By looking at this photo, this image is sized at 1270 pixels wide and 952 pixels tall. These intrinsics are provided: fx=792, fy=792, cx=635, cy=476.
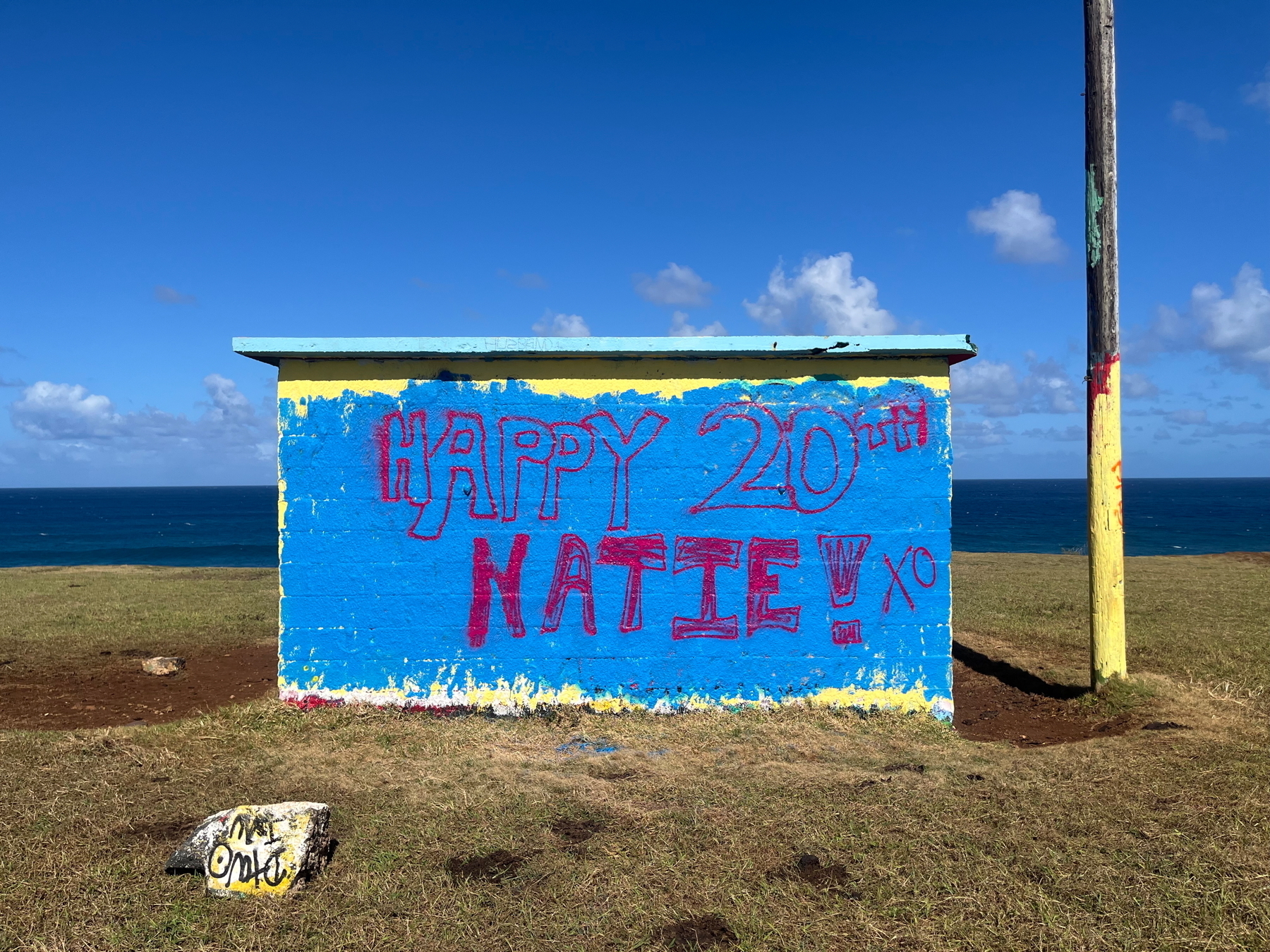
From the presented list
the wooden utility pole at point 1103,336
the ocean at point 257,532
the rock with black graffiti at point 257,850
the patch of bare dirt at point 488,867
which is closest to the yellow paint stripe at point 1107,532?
the wooden utility pole at point 1103,336

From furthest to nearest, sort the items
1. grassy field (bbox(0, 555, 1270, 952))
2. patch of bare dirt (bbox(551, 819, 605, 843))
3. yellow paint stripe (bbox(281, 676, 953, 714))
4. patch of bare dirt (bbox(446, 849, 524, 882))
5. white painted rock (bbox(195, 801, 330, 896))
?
yellow paint stripe (bbox(281, 676, 953, 714))
patch of bare dirt (bbox(551, 819, 605, 843))
patch of bare dirt (bbox(446, 849, 524, 882))
white painted rock (bbox(195, 801, 330, 896))
grassy field (bbox(0, 555, 1270, 952))

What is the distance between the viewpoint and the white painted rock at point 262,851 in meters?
3.67

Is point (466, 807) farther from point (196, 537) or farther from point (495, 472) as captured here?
point (196, 537)

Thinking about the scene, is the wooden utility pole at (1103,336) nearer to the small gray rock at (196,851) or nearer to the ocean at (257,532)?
the small gray rock at (196,851)

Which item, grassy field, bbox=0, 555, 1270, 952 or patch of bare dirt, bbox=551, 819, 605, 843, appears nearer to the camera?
grassy field, bbox=0, 555, 1270, 952

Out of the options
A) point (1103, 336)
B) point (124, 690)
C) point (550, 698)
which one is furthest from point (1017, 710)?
point (124, 690)

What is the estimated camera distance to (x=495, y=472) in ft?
21.8

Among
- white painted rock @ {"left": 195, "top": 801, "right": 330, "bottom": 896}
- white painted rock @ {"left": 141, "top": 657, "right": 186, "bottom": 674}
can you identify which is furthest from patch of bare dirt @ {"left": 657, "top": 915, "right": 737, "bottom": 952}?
white painted rock @ {"left": 141, "top": 657, "right": 186, "bottom": 674}

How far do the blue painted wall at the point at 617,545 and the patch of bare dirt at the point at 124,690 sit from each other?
1.26 metres

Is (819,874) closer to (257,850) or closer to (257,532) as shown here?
(257,850)

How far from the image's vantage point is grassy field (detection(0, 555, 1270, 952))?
335cm

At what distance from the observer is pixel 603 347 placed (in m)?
6.46

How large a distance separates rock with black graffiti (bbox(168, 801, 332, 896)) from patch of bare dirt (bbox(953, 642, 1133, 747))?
4.89 metres

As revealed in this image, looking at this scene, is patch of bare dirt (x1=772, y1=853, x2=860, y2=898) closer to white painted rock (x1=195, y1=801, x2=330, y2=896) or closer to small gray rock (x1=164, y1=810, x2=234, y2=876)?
white painted rock (x1=195, y1=801, x2=330, y2=896)
